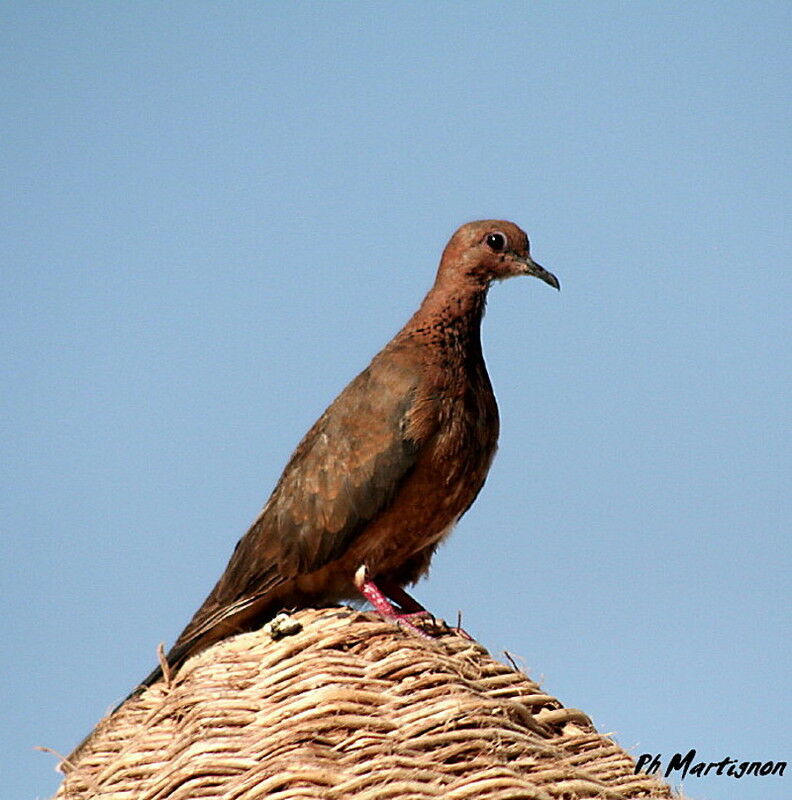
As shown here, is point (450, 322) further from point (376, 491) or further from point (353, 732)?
point (353, 732)

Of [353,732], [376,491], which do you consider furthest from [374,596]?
[353,732]

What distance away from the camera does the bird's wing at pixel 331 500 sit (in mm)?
5750

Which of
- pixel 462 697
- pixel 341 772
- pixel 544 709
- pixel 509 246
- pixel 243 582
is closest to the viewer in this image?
pixel 341 772

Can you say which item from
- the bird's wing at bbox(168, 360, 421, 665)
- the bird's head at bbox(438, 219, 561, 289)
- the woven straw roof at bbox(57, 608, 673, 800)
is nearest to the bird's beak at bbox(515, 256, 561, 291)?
the bird's head at bbox(438, 219, 561, 289)

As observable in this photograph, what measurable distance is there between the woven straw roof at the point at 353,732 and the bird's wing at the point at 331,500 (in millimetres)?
1430

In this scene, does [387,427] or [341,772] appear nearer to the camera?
[341,772]

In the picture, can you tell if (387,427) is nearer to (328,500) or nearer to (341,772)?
(328,500)

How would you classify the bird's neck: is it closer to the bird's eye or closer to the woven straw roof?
the bird's eye

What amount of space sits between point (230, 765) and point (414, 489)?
2338 millimetres

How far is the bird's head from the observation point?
6.39 m

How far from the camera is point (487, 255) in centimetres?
643

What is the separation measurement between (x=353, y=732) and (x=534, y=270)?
11.0 feet

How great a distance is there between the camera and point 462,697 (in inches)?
149

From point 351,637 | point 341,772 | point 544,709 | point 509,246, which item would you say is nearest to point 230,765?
point 341,772
